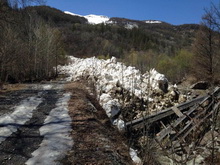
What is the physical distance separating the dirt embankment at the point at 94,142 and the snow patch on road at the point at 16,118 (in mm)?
1316

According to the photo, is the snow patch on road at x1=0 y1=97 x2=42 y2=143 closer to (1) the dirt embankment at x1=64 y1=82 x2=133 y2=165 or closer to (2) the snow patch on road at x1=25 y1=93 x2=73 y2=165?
(2) the snow patch on road at x1=25 y1=93 x2=73 y2=165

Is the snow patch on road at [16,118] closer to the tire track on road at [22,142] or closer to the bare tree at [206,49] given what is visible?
the tire track on road at [22,142]

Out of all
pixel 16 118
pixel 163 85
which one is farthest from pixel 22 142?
pixel 163 85

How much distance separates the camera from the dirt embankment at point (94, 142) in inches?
171

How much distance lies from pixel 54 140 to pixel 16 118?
6.75ft

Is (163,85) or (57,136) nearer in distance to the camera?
(57,136)

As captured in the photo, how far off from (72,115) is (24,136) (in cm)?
195

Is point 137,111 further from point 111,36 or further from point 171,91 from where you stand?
point 111,36

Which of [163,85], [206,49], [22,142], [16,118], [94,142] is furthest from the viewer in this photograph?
[206,49]

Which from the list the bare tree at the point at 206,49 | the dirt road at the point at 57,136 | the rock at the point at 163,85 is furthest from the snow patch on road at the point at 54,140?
the bare tree at the point at 206,49

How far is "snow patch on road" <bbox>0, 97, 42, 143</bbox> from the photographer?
17.8 feet

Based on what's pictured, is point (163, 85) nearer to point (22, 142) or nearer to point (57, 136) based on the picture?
point (57, 136)

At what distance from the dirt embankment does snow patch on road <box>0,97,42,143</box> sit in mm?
1316

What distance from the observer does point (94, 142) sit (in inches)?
202
